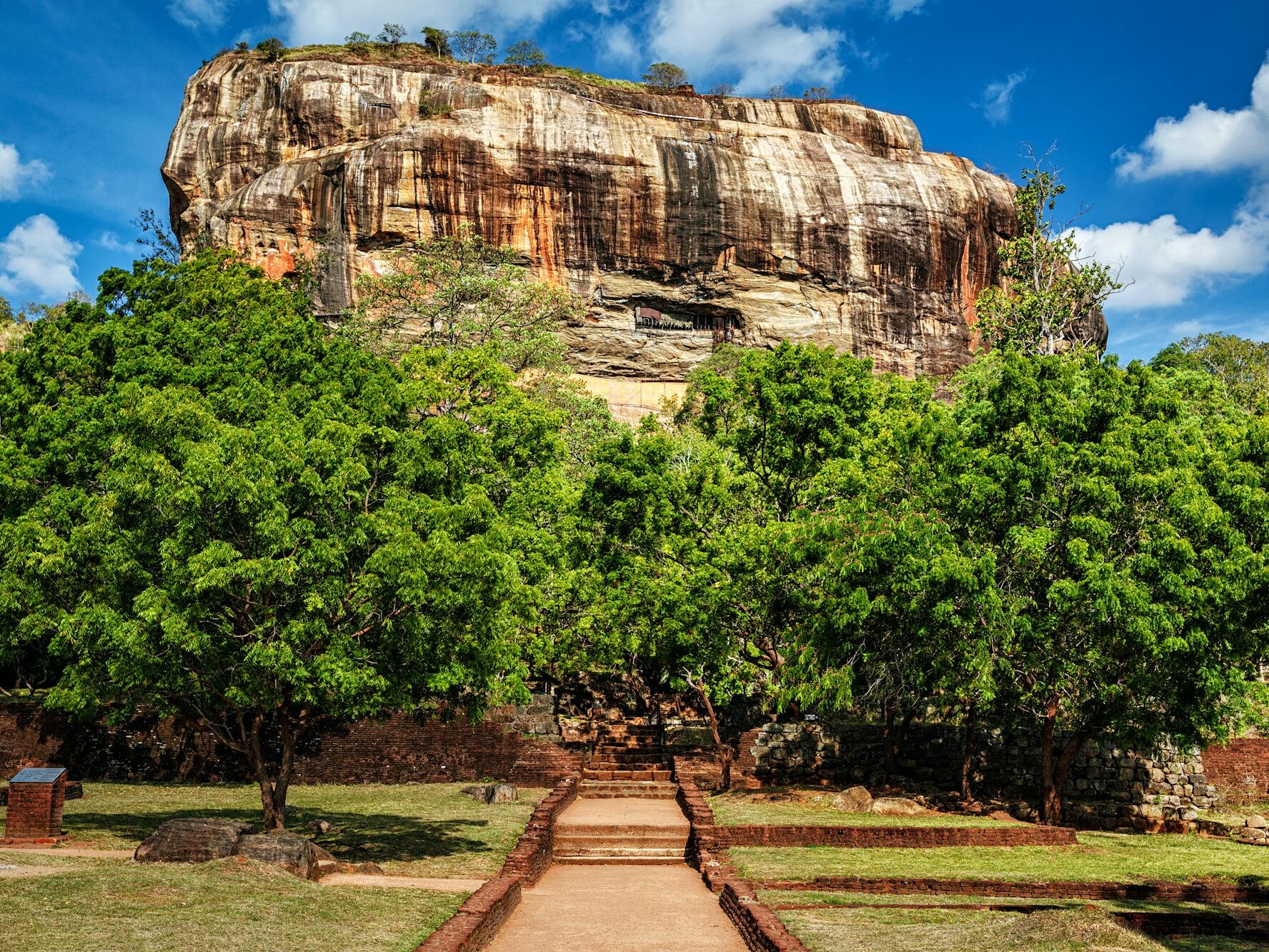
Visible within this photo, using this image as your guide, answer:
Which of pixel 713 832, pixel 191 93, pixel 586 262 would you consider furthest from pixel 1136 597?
pixel 191 93

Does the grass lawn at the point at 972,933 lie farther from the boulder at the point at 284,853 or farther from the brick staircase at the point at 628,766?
the brick staircase at the point at 628,766

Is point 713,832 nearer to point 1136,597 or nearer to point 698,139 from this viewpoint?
point 1136,597

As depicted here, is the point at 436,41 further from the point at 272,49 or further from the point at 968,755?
the point at 968,755

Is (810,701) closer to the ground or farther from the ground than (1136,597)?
closer to the ground

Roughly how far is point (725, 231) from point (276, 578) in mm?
42914

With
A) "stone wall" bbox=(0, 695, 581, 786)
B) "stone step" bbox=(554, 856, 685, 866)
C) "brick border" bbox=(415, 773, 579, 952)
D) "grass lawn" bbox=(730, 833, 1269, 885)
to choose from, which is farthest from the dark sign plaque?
"grass lawn" bbox=(730, 833, 1269, 885)

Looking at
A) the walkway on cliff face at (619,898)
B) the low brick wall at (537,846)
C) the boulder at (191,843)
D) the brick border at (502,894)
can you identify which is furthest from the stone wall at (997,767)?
the boulder at (191,843)

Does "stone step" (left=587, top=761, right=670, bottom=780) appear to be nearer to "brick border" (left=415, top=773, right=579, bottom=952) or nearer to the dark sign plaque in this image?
Result: "brick border" (left=415, top=773, right=579, bottom=952)

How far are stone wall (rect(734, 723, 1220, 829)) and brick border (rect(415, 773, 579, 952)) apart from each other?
5.78 meters

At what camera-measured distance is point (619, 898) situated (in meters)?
12.2

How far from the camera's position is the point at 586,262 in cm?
5134

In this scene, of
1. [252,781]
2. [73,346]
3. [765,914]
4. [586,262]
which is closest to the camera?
[765,914]

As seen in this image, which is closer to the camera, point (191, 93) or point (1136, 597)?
point (1136, 597)

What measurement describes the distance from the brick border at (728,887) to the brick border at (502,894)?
6.74ft
